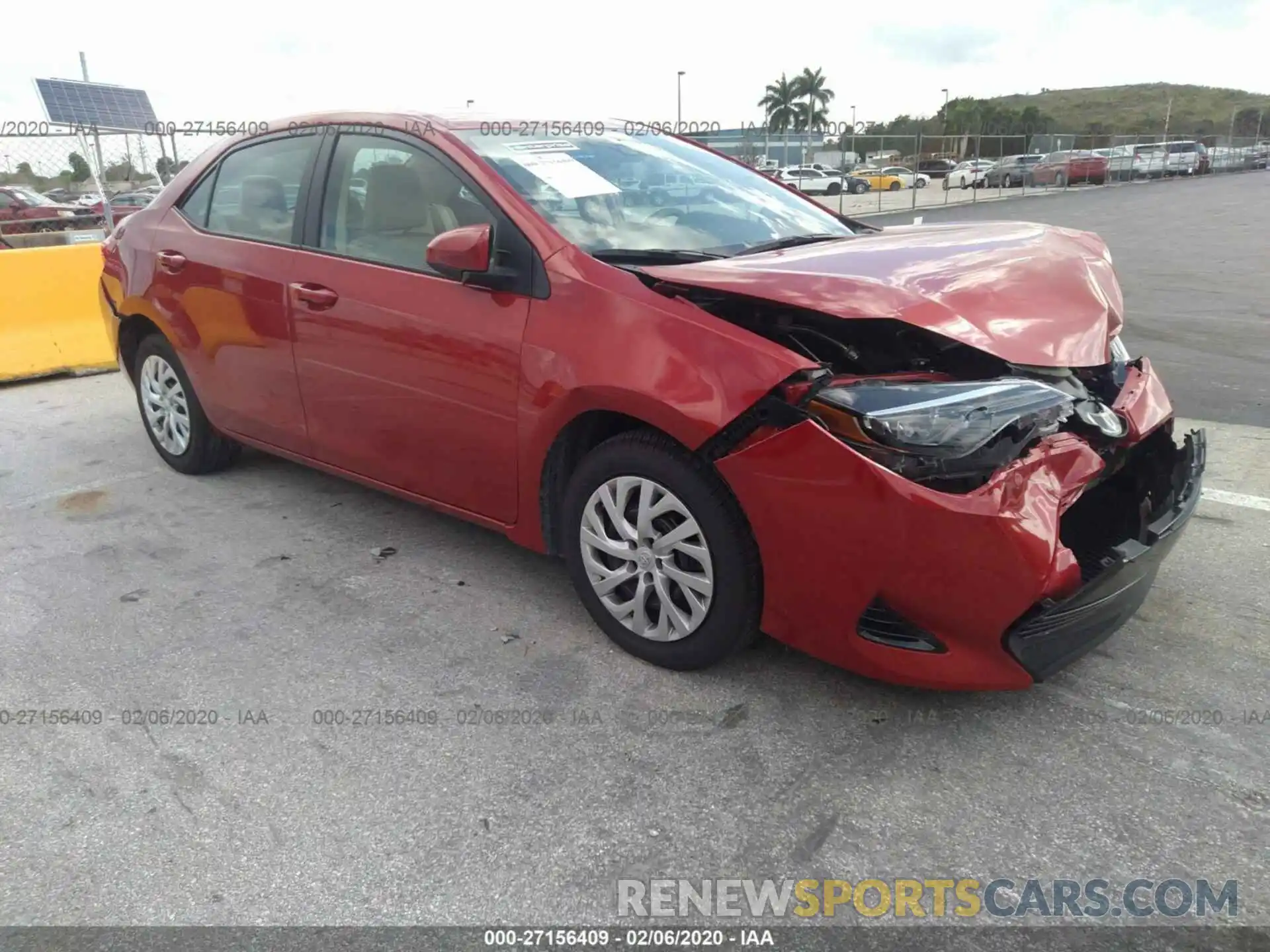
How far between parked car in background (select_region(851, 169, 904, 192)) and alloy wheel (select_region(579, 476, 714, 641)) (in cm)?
2787

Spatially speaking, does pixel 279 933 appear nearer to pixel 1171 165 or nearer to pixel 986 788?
pixel 986 788

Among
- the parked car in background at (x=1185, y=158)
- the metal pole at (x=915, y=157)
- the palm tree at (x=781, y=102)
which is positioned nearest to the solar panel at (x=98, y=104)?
the metal pole at (x=915, y=157)

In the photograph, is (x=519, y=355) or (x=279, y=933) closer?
(x=279, y=933)

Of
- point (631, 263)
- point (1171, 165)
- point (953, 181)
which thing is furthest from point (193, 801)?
point (1171, 165)

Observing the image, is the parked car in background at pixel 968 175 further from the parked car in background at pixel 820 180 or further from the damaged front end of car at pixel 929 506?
the damaged front end of car at pixel 929 506

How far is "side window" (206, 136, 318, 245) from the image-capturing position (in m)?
3.90

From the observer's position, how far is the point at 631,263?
2965 millimetres

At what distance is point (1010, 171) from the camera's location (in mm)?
33750

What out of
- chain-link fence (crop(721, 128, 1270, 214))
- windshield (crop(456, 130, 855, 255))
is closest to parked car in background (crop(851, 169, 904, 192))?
chain-link fence (crop(721, 128, 1270, 214))

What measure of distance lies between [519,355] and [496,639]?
952 millimetres

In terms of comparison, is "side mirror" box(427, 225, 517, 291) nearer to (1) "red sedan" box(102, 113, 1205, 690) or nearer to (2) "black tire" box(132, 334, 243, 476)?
(1) "red sedan" box(102, 113, 1205, 690)

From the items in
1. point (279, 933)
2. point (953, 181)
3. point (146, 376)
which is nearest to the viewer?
point (279, 933)

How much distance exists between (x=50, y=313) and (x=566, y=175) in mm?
5965

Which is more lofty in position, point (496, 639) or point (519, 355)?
point (519, 355)
